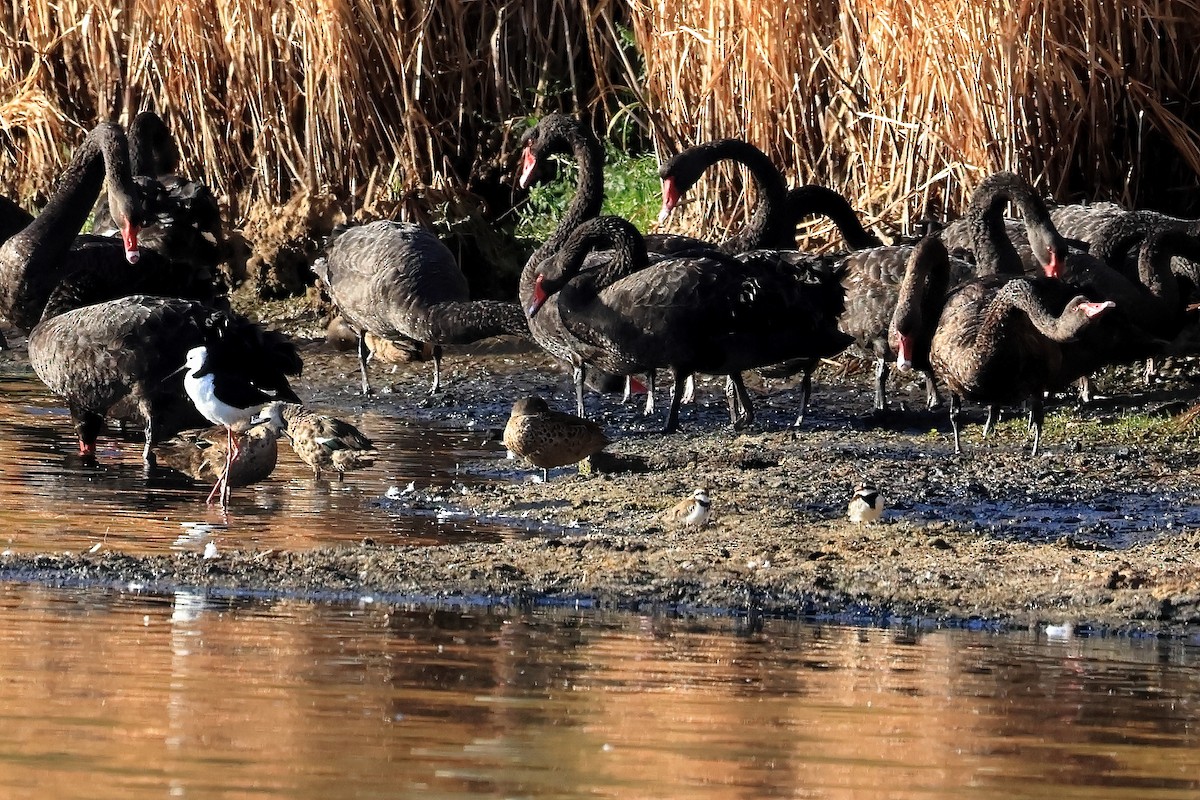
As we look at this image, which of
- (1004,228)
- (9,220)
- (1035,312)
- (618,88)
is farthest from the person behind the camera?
(618,88)

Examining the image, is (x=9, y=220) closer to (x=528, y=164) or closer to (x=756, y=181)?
(x=528, y=164)

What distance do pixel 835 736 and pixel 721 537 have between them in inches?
127

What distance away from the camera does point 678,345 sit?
480 inches

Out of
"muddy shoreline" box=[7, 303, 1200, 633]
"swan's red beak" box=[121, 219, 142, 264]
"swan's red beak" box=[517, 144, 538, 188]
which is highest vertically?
"swan's red beak" box=[517, 144, 538, 188]

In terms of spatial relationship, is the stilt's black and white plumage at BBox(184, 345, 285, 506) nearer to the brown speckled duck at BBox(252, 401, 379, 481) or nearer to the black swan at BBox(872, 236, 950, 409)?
the brown speckled duck at BBox(252, 401, 379, 481)

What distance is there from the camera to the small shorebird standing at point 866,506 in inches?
341

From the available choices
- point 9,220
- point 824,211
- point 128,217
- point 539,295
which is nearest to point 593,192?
point 824,211

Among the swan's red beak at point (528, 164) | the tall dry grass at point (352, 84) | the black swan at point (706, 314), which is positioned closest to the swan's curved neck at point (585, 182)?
the swan's red beak at point (528, 164)

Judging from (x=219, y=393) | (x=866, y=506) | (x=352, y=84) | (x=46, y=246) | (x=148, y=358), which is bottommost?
(x=866, y=506)

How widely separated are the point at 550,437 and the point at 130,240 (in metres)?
4.05

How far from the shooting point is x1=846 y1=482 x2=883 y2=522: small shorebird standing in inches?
341

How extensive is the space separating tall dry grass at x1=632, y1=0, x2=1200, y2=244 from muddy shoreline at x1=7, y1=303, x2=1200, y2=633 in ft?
6.06

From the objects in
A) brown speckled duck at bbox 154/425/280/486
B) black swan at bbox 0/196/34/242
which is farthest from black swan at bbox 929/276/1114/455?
black swan at bbox 0/196/34/242

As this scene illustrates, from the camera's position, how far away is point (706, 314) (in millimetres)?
12195
